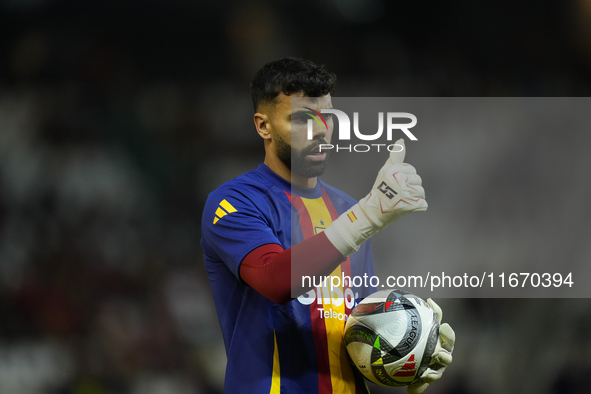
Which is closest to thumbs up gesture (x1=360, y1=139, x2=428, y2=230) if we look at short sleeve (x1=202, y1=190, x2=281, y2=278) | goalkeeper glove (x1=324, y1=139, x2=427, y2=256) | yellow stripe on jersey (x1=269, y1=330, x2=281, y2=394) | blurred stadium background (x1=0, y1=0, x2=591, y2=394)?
goalkeeper glove (x1=324, y1=139, x2=427, y2=256)

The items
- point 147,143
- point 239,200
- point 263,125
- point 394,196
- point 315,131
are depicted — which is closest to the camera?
point 394,196

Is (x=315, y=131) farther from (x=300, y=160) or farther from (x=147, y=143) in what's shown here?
(x=147, y=143)

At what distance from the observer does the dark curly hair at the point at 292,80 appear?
77.7 inches

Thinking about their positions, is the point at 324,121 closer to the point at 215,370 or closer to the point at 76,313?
the point at 215,370

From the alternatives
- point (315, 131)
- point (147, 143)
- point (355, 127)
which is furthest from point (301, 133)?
point (147, 143)

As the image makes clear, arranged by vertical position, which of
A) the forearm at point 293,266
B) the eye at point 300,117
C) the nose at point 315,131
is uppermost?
the eye at point 300,117

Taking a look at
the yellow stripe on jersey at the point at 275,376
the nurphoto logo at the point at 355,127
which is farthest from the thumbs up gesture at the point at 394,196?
the yellow stripe on jersey at the point at 275,376

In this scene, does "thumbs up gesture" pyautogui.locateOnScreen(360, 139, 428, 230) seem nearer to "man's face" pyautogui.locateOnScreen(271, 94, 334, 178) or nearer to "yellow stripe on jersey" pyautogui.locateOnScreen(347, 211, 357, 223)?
"yellow stripe on jersey" pyautogui.locateOnScreen(347, 211, 357, 223)

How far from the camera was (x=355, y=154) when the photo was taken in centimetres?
237

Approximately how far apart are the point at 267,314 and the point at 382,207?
0.57 metres

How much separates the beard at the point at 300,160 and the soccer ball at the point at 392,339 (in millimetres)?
554

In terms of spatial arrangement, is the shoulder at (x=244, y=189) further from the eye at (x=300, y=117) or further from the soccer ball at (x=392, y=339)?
the soccer ball at (x=392, y=339)

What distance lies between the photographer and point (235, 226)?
1680 mm

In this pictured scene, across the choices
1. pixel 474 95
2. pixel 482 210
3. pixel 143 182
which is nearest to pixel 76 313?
pixel 143 182
